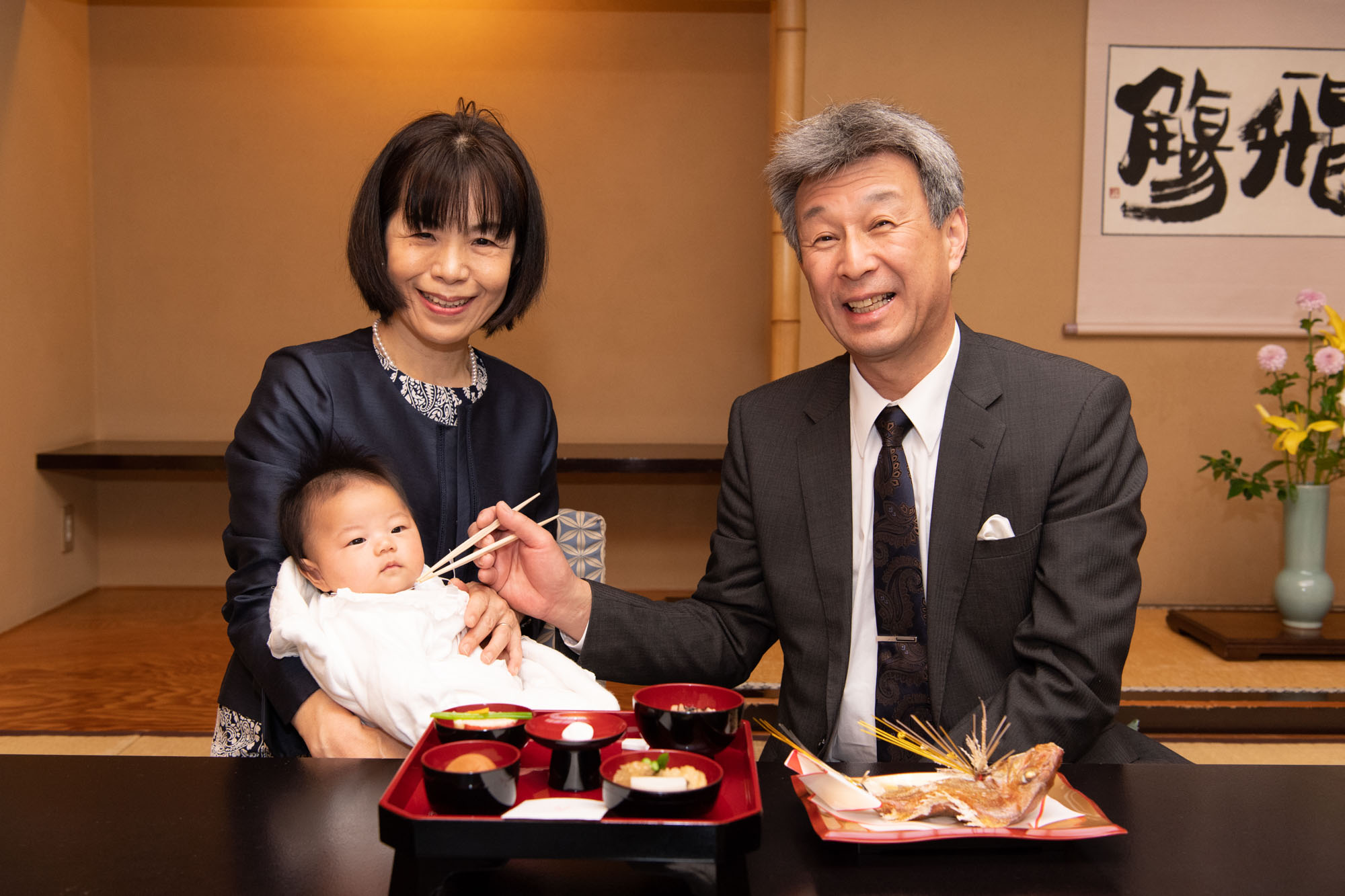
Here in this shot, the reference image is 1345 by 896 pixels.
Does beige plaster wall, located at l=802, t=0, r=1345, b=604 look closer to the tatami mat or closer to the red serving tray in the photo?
the tatami mat

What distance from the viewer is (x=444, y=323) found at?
1740 mm

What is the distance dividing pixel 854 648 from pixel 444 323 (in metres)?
0.87

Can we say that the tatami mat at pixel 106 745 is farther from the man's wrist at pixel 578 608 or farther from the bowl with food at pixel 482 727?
the bowl with food at pixel 482 727

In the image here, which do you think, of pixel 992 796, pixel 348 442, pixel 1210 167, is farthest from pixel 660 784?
pixel 1210 167

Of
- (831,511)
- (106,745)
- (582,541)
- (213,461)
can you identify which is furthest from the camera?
(213,461)

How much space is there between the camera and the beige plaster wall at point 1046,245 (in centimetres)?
402

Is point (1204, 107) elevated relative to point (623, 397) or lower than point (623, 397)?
elevated

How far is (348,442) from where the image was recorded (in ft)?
5.70

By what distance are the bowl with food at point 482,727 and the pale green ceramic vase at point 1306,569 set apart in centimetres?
358

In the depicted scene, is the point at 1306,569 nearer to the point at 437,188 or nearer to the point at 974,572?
the point at 974,572

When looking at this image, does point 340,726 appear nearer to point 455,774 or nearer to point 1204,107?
point 455,774

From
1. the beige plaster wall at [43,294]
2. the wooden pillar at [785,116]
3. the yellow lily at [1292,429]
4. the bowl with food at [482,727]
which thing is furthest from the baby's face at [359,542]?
the yellow lily at [1292,429]

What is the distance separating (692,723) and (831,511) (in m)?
0.73

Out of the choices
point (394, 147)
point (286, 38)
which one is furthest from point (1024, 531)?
point (286, 38)
